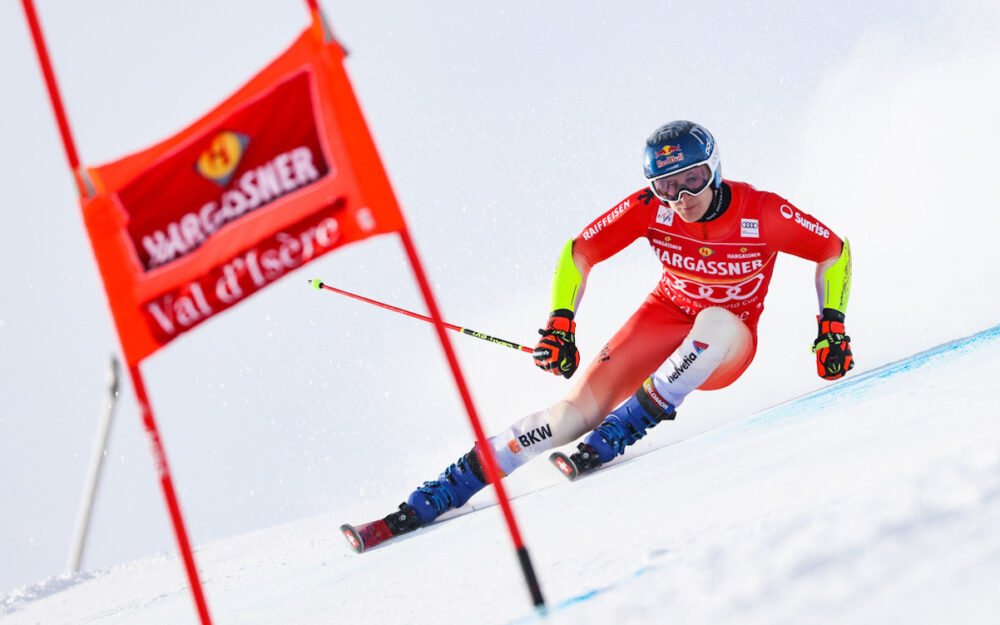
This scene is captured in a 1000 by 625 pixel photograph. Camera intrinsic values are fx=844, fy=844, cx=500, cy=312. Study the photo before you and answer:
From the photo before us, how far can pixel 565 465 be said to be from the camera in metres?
4.08

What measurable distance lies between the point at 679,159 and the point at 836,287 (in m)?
1.05

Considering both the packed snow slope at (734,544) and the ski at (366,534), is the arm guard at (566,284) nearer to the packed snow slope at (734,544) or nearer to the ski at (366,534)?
the packed snow slope at (734,544)

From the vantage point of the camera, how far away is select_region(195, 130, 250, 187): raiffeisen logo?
2.21m

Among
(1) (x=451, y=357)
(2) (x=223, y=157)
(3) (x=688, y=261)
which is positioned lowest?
(1) (x=451, y=357)

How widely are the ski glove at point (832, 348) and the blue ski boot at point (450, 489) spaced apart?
1719 mm

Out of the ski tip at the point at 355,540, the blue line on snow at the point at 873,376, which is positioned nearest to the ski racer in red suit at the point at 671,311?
the ski tip at the point at 355,540

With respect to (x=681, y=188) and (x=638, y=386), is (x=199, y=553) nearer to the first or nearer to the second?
(x=638, y=386)

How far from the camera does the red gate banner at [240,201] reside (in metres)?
2.14

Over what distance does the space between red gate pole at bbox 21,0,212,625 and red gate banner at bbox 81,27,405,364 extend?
6 centimetres

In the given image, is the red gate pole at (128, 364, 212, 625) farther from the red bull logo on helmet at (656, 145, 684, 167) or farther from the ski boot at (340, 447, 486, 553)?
the red bull logo on helmet at (656, 145, 684, 167)

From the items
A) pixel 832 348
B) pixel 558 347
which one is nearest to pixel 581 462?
pixel 558 347

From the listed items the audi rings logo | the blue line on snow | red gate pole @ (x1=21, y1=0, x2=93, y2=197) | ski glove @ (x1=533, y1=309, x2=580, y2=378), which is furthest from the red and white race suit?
red gate pole @ (x1=21, y1=0, x2=93, y2=197)

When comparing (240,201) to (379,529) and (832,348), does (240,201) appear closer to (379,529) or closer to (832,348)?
(379,529)

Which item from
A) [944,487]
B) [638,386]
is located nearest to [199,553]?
[638,386]
